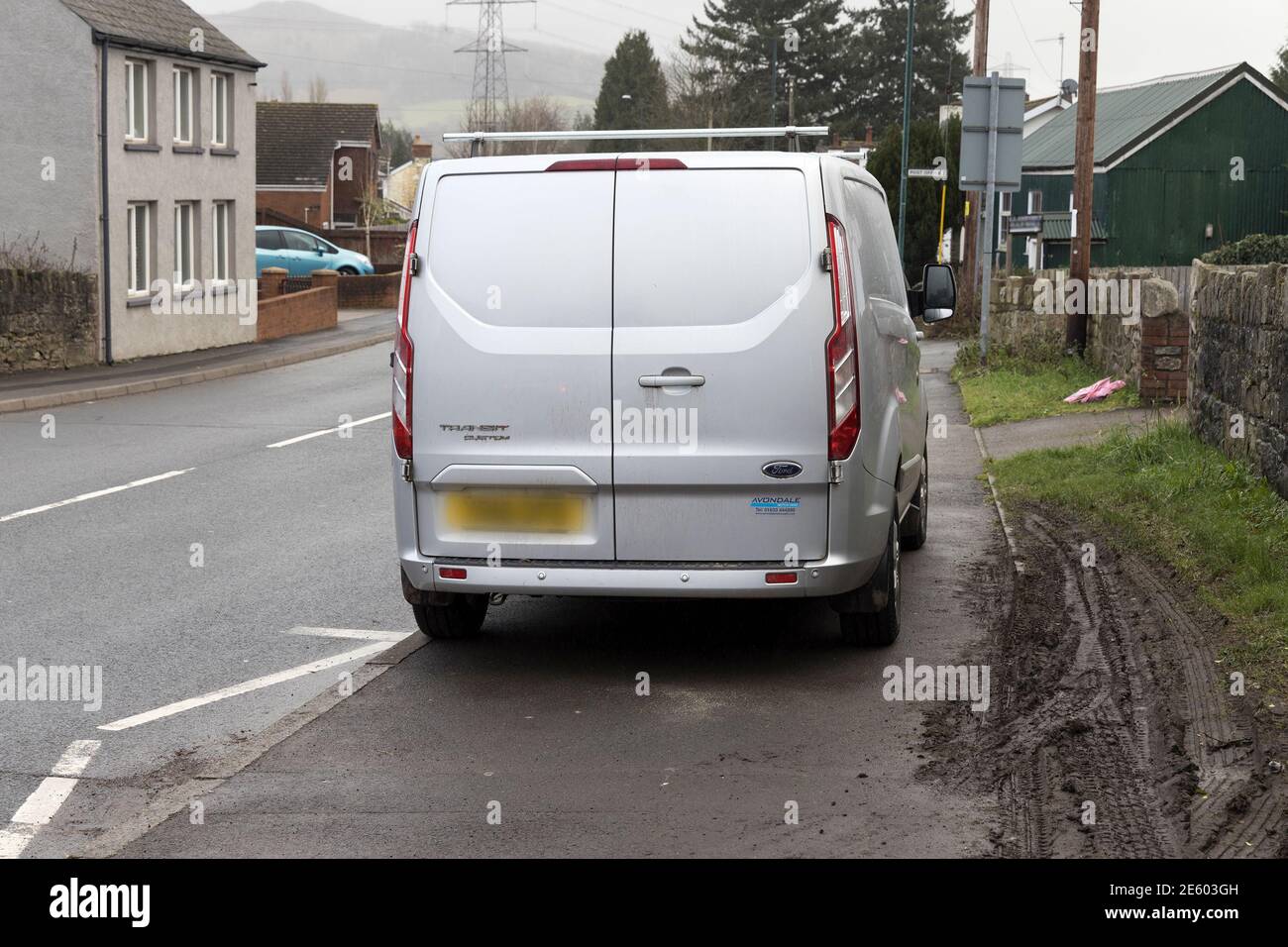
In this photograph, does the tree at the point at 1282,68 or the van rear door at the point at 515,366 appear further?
the tree at the point at 1282,68

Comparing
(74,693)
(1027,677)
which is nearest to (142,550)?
(74,693)

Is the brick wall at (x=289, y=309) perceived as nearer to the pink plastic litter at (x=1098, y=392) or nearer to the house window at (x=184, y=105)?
the house window at (x=184, y=105)

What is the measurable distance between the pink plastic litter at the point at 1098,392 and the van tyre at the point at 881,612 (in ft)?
33.8

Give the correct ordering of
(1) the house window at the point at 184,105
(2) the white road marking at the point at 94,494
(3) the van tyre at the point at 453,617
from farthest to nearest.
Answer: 1. (1) the house window at the point at 184,105
2. (2) the white road marking at the point at 94,494
3. (3) the van tyre at the point at 453,617

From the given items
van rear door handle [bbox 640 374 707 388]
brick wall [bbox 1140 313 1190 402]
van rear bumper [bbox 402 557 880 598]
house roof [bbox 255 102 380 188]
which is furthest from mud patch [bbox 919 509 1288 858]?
house roof [bbox 255 102 380 188]

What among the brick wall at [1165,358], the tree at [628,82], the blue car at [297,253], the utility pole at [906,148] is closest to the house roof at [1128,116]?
the utility pole at [906,148]

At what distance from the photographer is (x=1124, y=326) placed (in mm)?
17125

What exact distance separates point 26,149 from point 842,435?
24.0 metres

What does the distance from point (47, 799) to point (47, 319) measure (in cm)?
2159

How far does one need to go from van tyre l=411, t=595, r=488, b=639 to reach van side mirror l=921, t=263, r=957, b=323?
3259 millimetres

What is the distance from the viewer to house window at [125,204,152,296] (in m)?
28.7

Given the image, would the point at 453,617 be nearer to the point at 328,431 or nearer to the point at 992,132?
the point at 328,431

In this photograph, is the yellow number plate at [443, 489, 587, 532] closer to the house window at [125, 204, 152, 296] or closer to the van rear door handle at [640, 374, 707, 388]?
the van rear door handle at [640, 374, 707, 388]

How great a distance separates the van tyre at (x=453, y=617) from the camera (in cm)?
743
